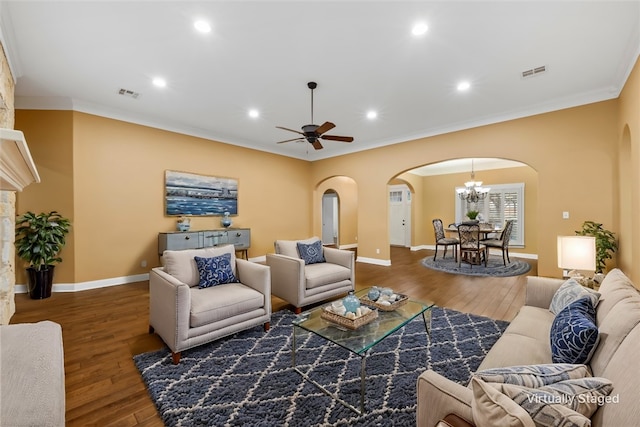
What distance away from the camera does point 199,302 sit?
245cm

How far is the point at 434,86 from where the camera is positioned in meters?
3.73

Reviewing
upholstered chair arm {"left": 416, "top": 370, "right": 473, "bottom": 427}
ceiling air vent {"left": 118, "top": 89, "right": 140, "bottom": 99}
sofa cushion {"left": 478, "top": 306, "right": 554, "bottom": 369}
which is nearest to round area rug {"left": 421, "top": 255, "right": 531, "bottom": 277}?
sofa cushion {"left": 478, "top": 306, "right": 554, "bottom": 369}

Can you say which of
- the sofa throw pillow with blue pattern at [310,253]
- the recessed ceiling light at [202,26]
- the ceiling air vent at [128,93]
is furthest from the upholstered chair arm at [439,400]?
the ceiling air vent at [128,93]

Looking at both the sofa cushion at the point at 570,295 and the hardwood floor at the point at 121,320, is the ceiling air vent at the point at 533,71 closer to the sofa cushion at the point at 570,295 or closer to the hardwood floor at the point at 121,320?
the sofa cushion at the point at 570,295

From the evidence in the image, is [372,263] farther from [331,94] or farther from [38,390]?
[38,390]

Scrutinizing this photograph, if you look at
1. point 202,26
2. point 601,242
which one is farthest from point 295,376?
point 601,242

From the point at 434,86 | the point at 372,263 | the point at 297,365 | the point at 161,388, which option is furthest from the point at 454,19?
the point at 372,263

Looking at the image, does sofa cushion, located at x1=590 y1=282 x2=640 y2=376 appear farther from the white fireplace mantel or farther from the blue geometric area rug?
the white fireplace mantel

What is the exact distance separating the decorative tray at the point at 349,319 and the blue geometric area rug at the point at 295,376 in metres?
0.37

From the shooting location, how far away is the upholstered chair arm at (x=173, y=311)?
7.38ft

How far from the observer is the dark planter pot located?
152 inches

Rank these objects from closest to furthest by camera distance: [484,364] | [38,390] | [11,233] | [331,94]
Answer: [38,390] → [484,364] → [11,233] → [331,94]

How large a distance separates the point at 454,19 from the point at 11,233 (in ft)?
17.6

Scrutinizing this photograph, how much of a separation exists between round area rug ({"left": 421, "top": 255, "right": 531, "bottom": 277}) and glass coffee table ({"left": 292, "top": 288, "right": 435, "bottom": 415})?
365cm
